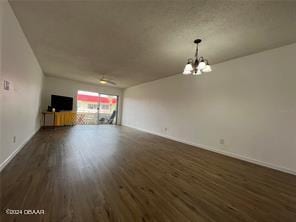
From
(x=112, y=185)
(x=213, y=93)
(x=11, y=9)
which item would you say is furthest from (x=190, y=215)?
(x=11, y=9)

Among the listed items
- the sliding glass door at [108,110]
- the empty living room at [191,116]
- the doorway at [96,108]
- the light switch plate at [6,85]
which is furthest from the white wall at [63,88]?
the light switch plate at [6,85]

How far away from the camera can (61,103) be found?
705 centimetres

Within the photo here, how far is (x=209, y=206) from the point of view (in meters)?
1.64

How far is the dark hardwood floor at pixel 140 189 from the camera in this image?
57.6 inches

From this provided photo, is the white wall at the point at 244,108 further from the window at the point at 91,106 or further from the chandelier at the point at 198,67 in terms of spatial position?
the window at the point at 91,106

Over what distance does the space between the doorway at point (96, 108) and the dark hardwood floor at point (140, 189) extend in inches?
221

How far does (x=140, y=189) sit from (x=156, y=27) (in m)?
2.55

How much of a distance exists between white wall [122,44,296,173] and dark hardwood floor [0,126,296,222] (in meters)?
0.54

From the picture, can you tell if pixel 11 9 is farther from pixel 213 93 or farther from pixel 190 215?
pixel 213 93

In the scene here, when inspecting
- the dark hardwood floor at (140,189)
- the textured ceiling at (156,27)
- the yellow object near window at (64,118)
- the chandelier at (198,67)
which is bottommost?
the dark hardwood floor at (140,189)

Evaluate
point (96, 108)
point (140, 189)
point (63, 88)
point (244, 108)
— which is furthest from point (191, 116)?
point (63, 88)

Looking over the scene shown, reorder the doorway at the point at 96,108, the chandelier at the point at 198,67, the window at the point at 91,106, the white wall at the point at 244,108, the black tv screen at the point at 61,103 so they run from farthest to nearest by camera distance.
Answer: the window at the point at 91,106, the doorway at the point at 96,108, the black tv screen at the point at 61,103, the white wall at the point at 244,108, the chandelier at the point at 198,67

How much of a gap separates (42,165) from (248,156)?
4.25 metres

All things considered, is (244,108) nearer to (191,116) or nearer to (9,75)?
(191,116)
